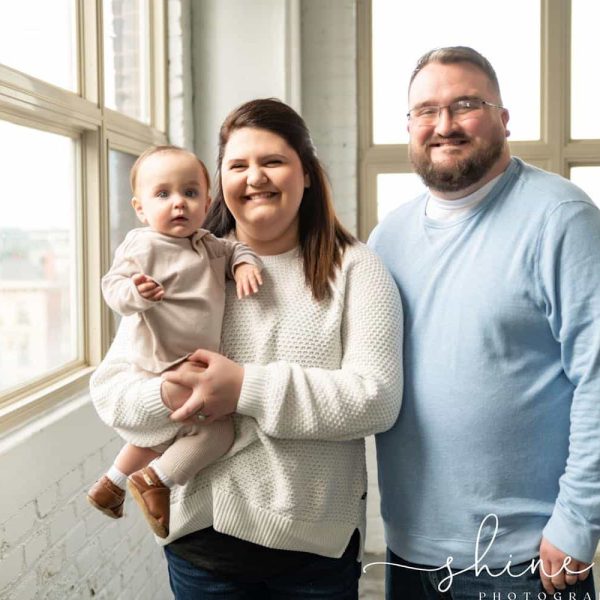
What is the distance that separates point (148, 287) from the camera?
4.97 ft

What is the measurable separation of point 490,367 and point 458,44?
2.78 meters

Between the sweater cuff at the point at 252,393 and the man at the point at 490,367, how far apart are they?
34cm

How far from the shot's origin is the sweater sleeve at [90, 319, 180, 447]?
1.52 metres

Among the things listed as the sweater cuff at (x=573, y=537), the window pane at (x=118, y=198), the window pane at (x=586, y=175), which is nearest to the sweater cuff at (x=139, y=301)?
the sweater cuff at (x=573, y=537)

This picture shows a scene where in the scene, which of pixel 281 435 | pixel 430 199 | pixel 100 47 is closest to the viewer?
pixel 281 435

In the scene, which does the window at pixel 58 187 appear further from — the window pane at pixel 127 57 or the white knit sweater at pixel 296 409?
the white knit sweater at pixel 296 409

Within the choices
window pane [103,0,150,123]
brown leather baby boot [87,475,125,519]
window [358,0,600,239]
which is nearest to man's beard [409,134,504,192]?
brown leather baby boot [87,475,125,519]

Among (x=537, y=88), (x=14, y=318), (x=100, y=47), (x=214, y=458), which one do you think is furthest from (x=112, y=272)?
(x=537, y=88)

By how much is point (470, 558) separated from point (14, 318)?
1.30 m

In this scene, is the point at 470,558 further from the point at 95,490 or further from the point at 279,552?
the point at 95,490

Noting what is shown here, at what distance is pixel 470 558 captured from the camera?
1604 mm

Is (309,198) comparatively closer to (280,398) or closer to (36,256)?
(280,398)

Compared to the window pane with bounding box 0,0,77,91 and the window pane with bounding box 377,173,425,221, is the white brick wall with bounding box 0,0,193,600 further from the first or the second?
the window pane with bounding box 377,173,425,221

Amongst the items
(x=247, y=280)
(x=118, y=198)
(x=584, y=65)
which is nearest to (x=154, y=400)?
(x=247, y=280)
